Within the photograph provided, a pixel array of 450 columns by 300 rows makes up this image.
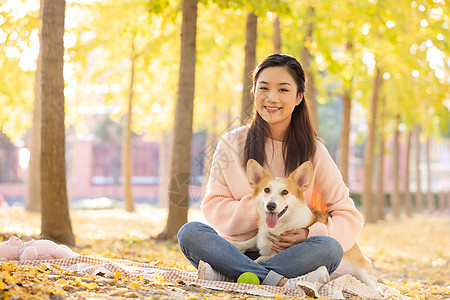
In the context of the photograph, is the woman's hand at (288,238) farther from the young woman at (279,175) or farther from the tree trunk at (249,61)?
the tree trunk at (249,61)

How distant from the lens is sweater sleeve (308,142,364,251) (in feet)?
13.1

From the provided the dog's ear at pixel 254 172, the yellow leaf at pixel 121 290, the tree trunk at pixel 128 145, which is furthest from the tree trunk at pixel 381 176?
the yellow leaf at pixel 121 290

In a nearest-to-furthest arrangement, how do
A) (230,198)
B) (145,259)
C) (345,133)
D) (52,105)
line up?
(230,198)
(145,259)
(52,105)
(345,133)

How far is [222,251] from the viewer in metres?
3.86

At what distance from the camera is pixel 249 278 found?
3.79 metres

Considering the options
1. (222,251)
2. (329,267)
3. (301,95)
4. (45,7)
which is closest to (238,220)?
(222,251)

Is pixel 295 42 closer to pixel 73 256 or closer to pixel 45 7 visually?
pixel 45 7

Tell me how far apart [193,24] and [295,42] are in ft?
16.2

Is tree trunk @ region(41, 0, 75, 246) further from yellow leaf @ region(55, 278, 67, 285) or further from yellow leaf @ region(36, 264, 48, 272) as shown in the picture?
yellow leaf @ region(55, 278, 67, 285)

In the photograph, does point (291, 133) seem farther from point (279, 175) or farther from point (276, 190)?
point (276, 190)

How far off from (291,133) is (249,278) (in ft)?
3.88

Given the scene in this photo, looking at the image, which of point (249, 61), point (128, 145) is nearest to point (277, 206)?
point (249, 61)

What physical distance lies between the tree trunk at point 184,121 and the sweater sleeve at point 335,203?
11.9 feet

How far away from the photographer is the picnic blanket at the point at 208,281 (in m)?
3.64
